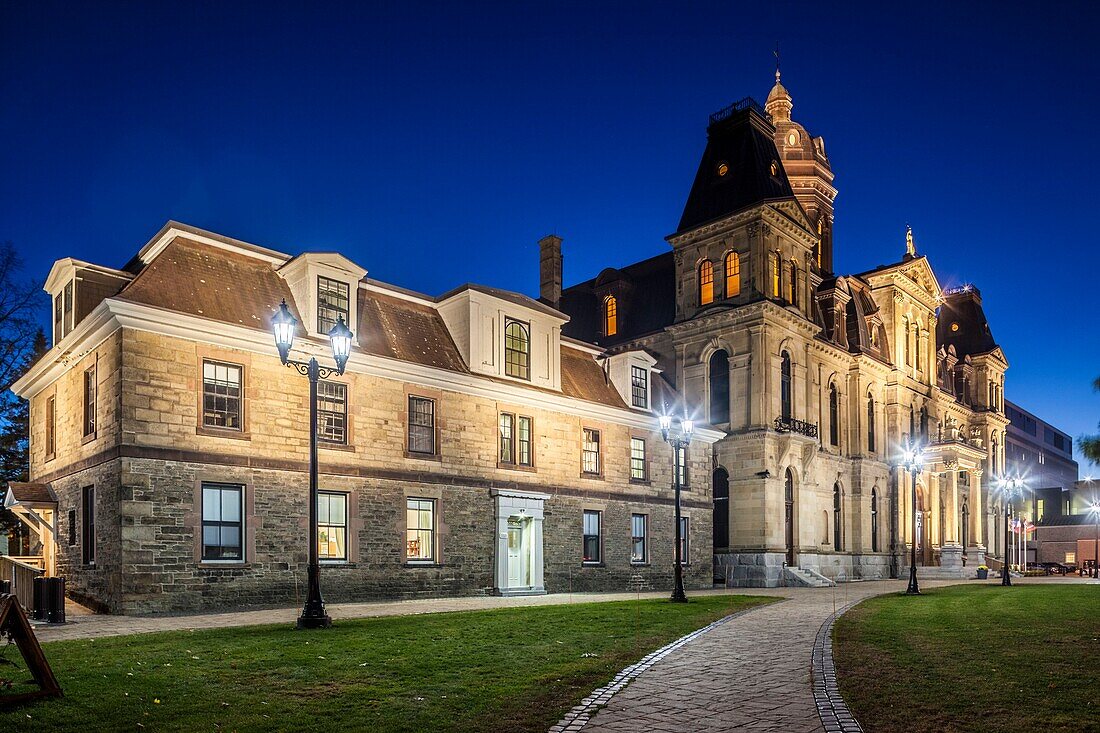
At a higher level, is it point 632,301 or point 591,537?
point 632,301

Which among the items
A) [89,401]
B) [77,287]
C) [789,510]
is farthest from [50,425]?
[789,510]

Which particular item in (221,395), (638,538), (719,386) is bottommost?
(638,538)

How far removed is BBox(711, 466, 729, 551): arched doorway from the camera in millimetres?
39406

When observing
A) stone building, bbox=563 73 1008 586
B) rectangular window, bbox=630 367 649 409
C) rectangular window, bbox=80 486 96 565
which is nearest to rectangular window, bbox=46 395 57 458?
rectangular window, bbox=80 486 96 565

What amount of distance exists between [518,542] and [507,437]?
134 inches

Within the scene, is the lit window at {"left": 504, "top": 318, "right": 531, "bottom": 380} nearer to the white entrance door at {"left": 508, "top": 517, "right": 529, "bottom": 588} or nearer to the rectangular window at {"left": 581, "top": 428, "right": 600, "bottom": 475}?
A: the rectangular window at {"left": 581, "top": 428, "right": 600, "bottom": 475}

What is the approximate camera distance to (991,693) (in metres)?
9.08

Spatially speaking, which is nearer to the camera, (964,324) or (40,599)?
(40,599)

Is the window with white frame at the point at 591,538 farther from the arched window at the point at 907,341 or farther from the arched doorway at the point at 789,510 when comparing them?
the arched window at the point at 907,341

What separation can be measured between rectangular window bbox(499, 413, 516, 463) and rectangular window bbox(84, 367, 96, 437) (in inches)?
454

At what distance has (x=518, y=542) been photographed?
27547 millimetres

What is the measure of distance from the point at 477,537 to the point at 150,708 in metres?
17.7

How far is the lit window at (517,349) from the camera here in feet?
92.7

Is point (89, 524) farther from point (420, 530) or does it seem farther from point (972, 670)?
point (972, 670)
